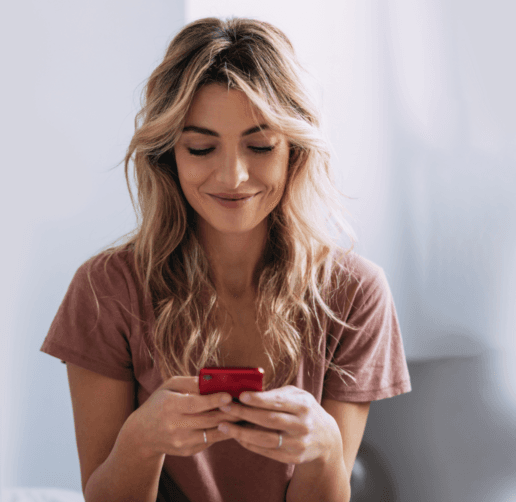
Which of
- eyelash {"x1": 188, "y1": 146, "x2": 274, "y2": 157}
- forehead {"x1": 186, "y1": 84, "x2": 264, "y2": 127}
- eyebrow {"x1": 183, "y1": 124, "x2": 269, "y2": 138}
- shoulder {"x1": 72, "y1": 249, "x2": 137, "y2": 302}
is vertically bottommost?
Answer: shoulder {"x1": 72, "y1": 249, "x2": 137, "y2": 302}

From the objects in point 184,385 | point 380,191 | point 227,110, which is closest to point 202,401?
point 184,385

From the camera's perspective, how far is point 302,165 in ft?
3.54

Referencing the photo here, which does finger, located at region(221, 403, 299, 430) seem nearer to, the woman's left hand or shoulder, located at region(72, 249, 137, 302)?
the woman's left hand

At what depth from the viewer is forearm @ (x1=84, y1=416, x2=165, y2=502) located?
912 mm

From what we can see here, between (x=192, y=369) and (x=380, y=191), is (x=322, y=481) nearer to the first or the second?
(x=192, y=369)

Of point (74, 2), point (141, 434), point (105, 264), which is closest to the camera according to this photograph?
point (141, 434)

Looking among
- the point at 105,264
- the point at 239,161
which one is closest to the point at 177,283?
the point at 105,264

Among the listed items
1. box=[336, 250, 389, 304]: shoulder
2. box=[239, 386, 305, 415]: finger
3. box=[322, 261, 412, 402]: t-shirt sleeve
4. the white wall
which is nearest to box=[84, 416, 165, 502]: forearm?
box=[239, 386, 305, 415]: finger

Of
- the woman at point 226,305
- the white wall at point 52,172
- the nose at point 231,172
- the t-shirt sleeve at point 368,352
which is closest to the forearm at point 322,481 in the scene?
the woman at point 226,305

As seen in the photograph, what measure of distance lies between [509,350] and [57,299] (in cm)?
117

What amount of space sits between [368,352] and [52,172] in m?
0.95

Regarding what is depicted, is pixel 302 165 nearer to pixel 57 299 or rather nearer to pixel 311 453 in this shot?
pixel 311 453

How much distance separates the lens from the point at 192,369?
1.09 metres

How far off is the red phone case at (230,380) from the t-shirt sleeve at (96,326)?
30 cm
